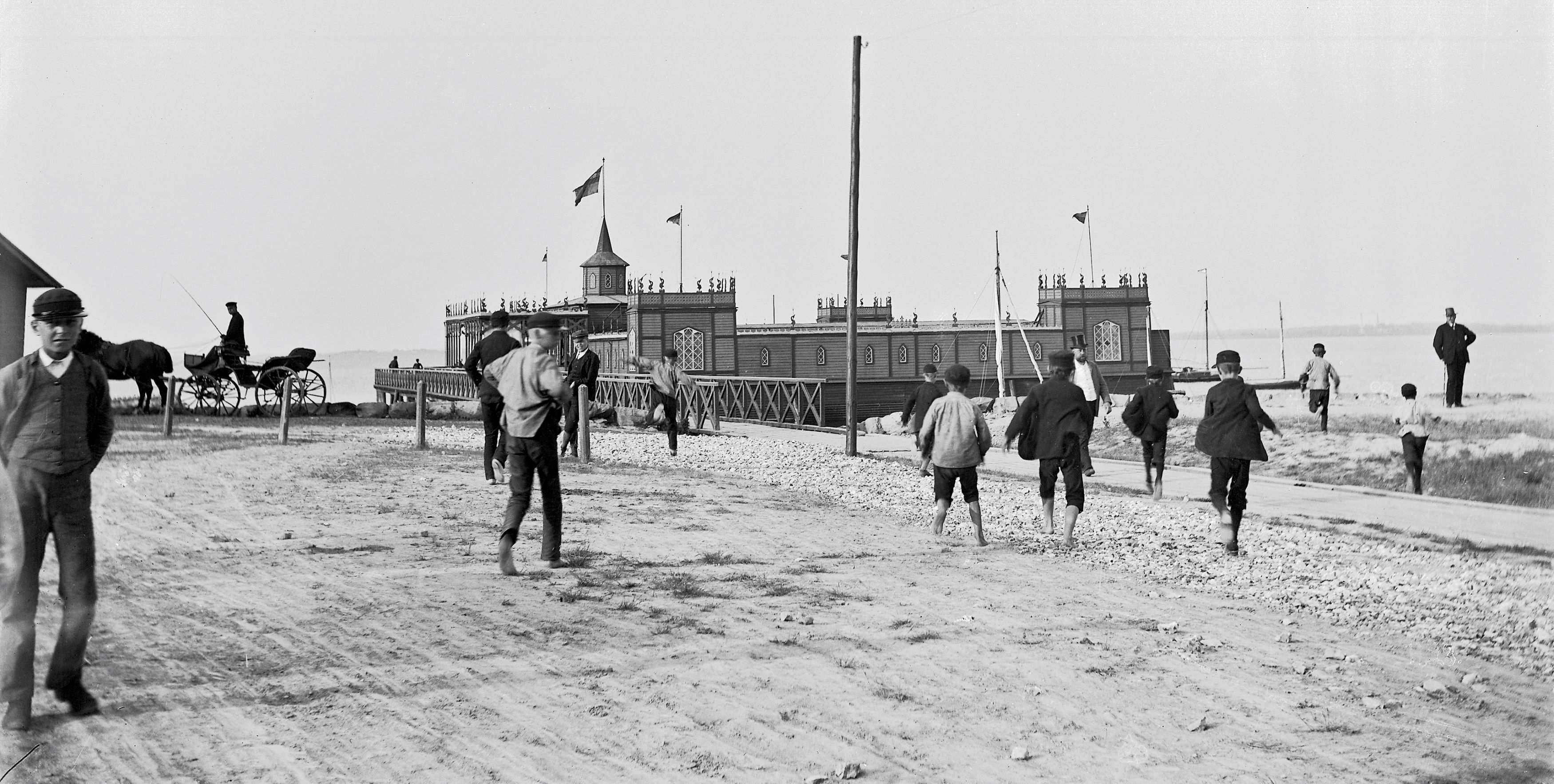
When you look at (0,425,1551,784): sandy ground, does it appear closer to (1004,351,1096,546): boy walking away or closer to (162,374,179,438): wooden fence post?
(1004,351,1096,546): boy walking away

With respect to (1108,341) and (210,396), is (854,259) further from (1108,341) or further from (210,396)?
(1108,341)

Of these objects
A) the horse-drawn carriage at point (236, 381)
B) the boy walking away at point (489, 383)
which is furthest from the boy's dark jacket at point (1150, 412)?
the horse-drawn carriage at point (236, 381)

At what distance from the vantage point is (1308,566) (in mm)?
7805

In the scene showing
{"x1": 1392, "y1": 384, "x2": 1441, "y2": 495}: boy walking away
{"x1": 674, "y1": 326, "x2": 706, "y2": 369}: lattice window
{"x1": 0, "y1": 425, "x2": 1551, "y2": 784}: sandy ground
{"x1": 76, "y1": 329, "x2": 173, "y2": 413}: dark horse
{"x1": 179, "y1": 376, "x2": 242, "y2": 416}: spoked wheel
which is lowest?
{"x1": 0, "y1": 425, "x2": 1551, "y2": 784}: sandy ground

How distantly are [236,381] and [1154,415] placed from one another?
15767mm

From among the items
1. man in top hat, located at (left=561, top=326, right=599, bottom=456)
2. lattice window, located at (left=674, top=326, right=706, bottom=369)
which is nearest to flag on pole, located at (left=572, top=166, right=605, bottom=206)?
lattice window, located at (left=674, top=326, right=706, bottom=369)

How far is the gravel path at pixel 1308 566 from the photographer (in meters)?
6.11

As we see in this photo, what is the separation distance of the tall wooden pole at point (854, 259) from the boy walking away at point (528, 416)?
10.7m

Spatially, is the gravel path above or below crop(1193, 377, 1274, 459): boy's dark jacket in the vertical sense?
below

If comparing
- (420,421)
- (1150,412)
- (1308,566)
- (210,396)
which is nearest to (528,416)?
(1308,566)

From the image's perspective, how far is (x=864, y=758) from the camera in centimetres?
411

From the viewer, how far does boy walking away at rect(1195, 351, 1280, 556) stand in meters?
8.07

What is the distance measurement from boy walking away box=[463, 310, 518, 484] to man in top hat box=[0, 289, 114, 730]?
5.23m

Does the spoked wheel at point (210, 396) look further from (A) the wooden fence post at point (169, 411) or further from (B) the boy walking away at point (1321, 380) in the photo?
(B) the boy walking away at point (1321, 380)
